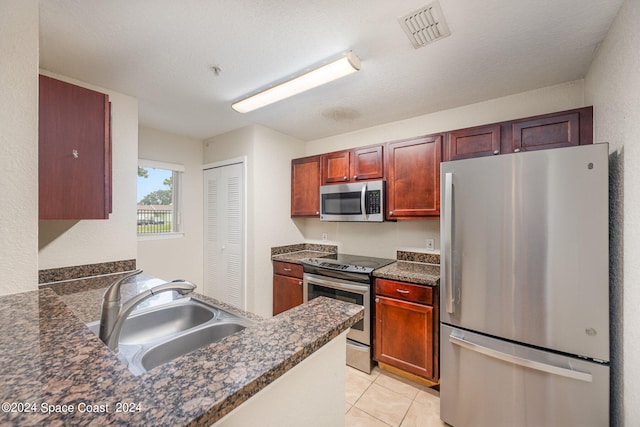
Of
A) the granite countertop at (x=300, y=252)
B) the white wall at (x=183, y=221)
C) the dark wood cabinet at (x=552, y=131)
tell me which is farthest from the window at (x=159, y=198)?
the dark wood cabinet at (x=552, y=131)

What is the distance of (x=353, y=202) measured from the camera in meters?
2.76

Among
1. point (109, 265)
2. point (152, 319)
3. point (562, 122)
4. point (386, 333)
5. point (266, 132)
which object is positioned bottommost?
point (386, 333)

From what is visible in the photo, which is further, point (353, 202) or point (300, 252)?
point (300, 252)

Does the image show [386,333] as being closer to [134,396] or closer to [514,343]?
[514,343]

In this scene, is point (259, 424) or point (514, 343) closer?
point (259, 424)

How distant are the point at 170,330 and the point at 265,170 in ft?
6.54

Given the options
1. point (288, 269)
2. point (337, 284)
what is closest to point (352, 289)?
point (337, 284)

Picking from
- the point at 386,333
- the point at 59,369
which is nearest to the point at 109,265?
the point at 59,369

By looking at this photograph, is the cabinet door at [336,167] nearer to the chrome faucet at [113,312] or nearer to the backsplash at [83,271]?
the backsplash at [83,271]

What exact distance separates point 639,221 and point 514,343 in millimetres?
858

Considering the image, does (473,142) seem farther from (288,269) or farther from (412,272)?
(288,269)

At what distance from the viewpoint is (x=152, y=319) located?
140cm

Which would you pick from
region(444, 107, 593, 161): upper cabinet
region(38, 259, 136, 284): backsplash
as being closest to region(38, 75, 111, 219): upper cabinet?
region(38, 259, 136, 284): backsplash

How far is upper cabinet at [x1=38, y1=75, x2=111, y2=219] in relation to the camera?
56.4 inches
